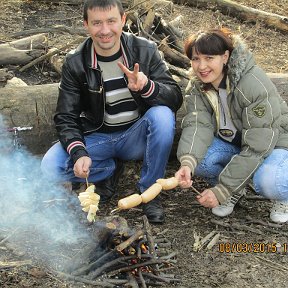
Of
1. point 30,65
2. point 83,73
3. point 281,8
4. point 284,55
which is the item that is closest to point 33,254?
point 83,73

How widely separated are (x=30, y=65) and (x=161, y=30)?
157cm

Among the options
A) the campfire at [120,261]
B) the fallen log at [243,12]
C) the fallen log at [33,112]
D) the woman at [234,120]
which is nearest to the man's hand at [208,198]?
the woman at [234,120]

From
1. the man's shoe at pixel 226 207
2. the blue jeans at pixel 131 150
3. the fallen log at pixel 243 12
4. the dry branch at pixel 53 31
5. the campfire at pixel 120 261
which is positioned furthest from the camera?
the fallen log at pixel 243 12

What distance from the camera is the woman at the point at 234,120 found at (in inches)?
149

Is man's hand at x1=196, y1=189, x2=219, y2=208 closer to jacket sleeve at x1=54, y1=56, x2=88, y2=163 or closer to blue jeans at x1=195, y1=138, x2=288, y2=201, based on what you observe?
blue jeans at x1=195, y1=138, x2=288, y2=201

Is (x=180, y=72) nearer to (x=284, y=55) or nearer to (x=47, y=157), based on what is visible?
(x=47, y=157)

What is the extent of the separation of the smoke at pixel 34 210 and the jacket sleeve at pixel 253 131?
3.42 ft

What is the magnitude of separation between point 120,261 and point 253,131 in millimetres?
1295

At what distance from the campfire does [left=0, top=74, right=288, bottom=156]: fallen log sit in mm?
1439

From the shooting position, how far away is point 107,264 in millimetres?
3229

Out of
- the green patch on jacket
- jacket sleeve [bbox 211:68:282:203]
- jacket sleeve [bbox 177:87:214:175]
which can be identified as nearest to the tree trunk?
jacket sleeve [bbox 177:87:214:175]

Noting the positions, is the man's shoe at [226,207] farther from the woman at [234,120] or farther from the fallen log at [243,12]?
the fallen log at [243,12]

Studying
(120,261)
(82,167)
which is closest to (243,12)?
(82,167)

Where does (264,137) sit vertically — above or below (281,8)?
above
